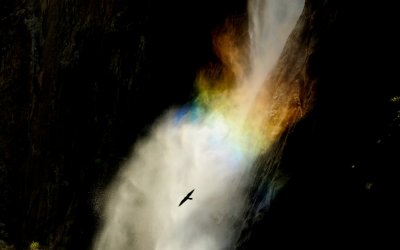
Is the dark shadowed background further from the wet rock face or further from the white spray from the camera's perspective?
the white spray

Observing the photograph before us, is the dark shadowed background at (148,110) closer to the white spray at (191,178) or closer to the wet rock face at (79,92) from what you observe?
the wet rock face at (79,92)

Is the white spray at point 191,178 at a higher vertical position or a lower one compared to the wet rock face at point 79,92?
lower

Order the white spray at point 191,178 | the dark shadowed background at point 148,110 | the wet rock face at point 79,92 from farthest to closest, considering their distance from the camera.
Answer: the wet rock face at point 79,92, the white spray at point 191,178, the dark shadowed background at point 148,110

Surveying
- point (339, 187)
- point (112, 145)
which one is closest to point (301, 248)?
point (339, 187)

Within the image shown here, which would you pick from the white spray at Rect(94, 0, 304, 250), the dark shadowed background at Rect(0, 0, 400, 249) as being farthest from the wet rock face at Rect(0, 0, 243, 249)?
the white spray at Rect(94, 0, 304, 250)

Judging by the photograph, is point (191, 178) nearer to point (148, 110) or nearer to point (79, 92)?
point (148, 110)

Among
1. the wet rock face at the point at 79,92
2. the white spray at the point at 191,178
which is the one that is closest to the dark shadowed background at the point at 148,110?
the wet rock face at the point at 79,92

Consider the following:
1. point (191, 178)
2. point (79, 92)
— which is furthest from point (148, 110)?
point (191, 178)

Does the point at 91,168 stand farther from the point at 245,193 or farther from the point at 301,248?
the point at 301,248

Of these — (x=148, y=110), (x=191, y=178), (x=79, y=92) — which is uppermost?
(x=79, y=92)
